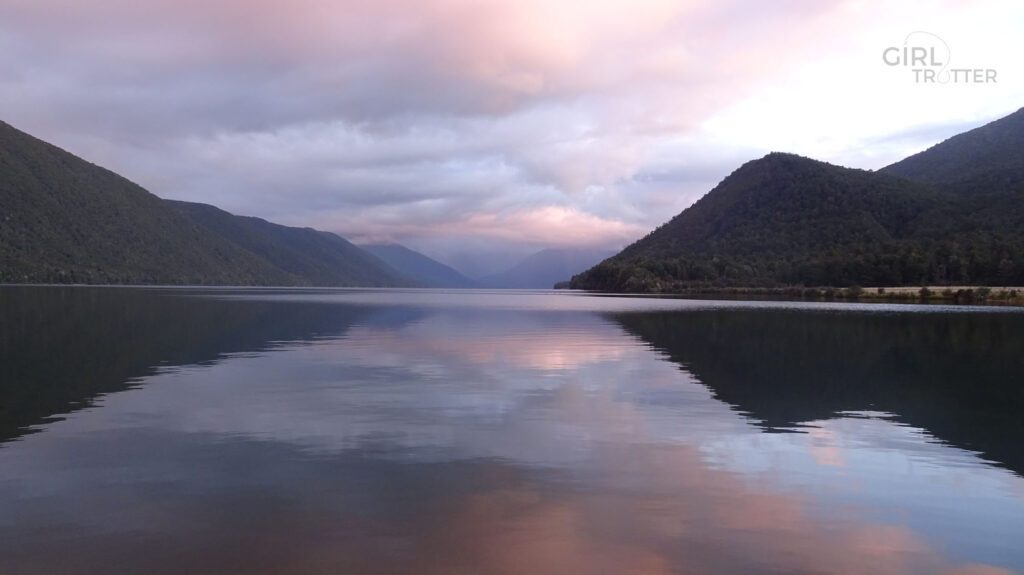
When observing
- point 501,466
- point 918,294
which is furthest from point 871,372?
point 918,294

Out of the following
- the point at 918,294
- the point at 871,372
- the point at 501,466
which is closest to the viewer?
the point at 501,466

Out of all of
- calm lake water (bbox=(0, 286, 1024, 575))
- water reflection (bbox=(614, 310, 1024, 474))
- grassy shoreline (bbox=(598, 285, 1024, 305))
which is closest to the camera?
calm lake water (bbox=(0, 286, 1024, 575))

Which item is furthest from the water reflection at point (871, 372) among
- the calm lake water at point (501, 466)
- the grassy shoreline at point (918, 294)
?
the grassy shoreline at point (918, 294)

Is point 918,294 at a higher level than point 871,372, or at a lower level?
higher

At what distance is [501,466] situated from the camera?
1619 cm

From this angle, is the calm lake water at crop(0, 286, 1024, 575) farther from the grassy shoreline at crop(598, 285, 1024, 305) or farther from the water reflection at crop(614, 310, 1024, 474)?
the grassy shoreline at crop(598, 285, 1024, 305)

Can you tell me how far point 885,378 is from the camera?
→ 32844mm

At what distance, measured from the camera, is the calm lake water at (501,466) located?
1110 cm

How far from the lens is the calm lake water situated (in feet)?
36.4

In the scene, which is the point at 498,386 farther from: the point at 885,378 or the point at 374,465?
the point at 885,378

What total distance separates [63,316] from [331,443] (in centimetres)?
5631

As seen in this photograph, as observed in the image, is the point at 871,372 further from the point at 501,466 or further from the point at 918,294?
the point at 918,294

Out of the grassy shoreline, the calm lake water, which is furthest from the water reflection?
the grassy shoreline

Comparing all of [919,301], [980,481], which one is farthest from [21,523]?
[919,301]
